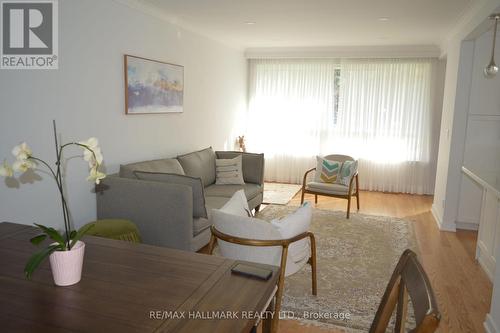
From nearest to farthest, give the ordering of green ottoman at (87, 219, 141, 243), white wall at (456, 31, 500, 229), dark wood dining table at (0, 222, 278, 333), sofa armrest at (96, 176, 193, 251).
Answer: dark wood dining table at (0, 222, 278, 333), green ottoman at (87, 219, 141, 243), sofa armrest at (96, 176, 193, 251), white wall at (456, 31, 500, 229)

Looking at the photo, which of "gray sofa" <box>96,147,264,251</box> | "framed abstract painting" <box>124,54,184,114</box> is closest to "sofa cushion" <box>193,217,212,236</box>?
"gray sofa" <box>96,147,264,251</box>

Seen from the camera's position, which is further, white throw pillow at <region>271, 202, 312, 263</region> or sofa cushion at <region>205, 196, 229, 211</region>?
sofa cushion at <region>205, 196, 229, 211</region>

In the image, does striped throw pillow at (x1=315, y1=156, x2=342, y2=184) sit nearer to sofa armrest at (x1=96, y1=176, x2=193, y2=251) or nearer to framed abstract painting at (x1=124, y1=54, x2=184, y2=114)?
framed abstract painting at (x1=124, y1=54, x2=184, y2=114)

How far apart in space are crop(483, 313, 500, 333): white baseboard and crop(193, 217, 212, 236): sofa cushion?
2259mm

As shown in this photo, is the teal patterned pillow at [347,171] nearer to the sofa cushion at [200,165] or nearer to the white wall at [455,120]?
the white wall at [455,120]

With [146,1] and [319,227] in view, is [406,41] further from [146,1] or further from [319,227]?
[146,1]

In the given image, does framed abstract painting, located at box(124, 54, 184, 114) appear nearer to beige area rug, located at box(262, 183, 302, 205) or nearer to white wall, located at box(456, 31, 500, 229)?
beige area rug, located at box(262, 183, 302, 205)

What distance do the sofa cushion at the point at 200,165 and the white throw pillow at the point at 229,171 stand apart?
9 cm

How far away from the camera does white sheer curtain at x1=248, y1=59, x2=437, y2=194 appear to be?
6539 millimetres

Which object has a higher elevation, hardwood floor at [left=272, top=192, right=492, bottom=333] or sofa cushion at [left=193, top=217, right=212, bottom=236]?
sofa cushion at [left=193, top=217, right=212, bottom=236]

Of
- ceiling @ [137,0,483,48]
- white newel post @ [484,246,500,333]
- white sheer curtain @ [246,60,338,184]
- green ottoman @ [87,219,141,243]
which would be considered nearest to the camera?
white newel post @ [484,246,500,333]

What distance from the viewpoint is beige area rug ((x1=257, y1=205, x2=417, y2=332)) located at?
2678 millimetres

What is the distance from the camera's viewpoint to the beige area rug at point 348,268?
8.79 ft

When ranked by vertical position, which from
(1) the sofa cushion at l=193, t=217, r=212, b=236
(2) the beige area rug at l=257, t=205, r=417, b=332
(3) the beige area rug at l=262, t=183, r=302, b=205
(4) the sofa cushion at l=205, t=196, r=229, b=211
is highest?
(4) the sofa cushion at l=205, t=196, r=229, b=211
